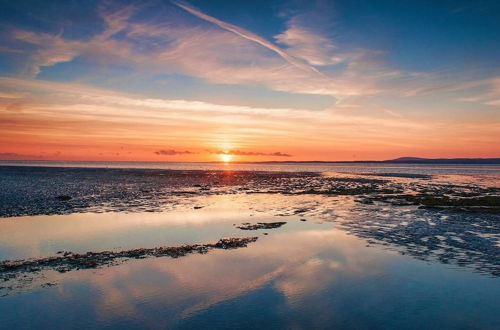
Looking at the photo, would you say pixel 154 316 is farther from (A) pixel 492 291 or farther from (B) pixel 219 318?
(A) pixel 492 291

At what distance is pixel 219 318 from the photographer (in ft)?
33.5

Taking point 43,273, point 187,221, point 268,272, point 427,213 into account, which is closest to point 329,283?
point 268,272

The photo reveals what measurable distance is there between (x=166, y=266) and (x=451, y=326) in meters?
10.7

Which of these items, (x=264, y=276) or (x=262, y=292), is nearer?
(x=262, y=292)

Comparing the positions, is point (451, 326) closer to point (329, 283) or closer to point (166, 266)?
point (329, 283)

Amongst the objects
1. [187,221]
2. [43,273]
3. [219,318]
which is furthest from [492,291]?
[187,221]

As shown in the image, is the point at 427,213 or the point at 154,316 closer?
the point at 154,316

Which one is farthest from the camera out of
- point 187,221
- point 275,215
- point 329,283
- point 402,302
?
point 275,215

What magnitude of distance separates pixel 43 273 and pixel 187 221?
12364mm

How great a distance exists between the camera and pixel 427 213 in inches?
1150

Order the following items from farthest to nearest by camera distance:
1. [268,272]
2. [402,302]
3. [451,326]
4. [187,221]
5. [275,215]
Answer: [275,215] → [187,221] → [268,272] → [402,302] → [451,326]

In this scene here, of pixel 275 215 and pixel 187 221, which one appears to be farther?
pixel 275 215

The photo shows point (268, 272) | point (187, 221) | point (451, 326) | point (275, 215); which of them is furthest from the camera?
point (275, 215)

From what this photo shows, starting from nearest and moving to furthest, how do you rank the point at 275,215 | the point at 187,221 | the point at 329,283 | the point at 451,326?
the point at 451,326, the point at 329,283, the point at 187,221, the point at 275,215
